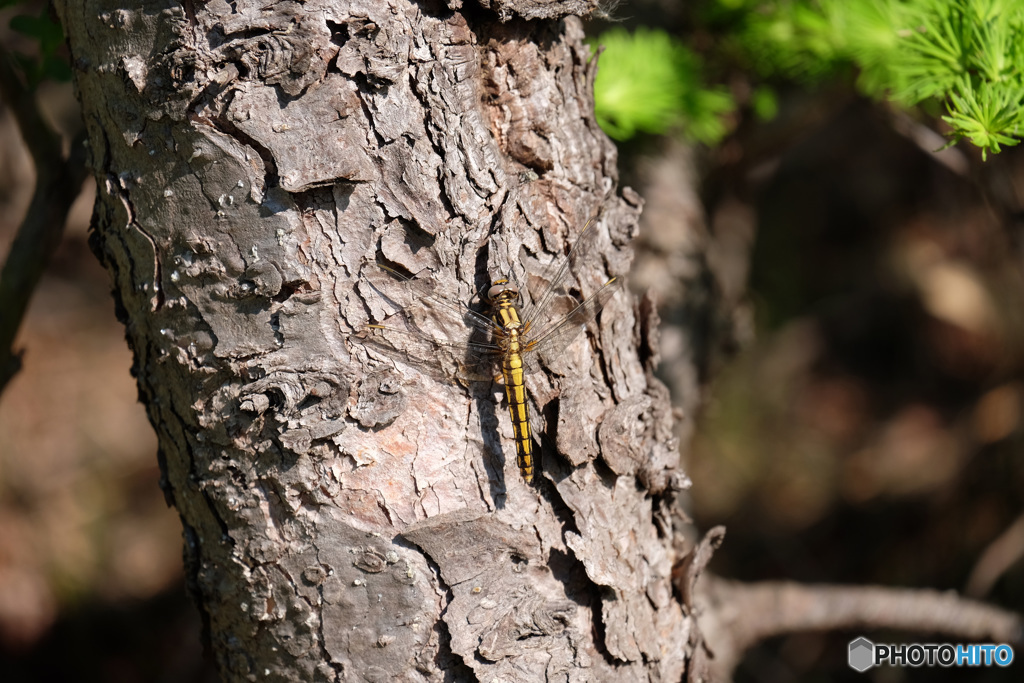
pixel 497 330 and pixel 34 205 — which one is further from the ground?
pixel 34 205

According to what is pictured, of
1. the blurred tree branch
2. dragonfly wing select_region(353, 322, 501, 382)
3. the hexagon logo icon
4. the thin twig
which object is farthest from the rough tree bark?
the hexagon logo icon

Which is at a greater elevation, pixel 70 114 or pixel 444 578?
pixel 70 114

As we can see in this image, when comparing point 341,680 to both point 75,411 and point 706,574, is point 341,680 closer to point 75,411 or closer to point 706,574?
Answer: point 706,574

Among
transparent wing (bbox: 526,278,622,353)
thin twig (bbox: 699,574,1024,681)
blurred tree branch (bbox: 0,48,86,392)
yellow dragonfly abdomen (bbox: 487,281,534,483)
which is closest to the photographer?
yellow dragonfly abdomen (bbox: 487,281,534,483)

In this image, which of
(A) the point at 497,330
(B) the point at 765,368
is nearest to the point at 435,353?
(A) the point at 497,330

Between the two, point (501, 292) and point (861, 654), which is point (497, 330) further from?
point (861, 654)

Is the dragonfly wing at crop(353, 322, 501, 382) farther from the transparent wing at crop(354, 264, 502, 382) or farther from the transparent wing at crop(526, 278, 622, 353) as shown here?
the transparent wing at crop(526, 278, 622, 353)

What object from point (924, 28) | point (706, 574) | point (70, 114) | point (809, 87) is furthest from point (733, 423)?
point (70, 114)
